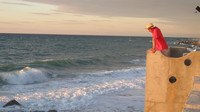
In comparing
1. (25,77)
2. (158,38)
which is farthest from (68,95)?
(25,77)

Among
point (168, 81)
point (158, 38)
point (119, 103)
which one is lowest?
point (119, 103)

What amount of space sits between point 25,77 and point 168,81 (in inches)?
531

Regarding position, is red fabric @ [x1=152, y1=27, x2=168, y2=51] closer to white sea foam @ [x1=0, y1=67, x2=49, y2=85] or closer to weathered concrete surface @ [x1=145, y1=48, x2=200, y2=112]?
weathered concrete surface @ [x1=145, y1=48, x2=200, y2=112]

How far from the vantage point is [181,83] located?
225 inches

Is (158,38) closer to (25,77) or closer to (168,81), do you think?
(168,81)

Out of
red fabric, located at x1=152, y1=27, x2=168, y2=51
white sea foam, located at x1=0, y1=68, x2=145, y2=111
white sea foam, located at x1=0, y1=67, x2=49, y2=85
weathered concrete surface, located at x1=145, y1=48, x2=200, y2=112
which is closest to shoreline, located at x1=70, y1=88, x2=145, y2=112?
white sea foam, located at x1=0, y1=68, x2=145, y2=111

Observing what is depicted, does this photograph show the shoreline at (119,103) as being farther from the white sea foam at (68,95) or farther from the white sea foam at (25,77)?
the white sea foam at (25,77)

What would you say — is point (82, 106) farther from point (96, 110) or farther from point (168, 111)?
point (168, 111)

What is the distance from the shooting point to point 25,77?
56.6ft

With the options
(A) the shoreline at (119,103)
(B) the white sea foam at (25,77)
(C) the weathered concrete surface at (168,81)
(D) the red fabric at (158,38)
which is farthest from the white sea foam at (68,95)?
(D) the red fabric at (158,38)

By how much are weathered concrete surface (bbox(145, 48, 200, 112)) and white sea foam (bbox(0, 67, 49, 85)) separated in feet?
38.9

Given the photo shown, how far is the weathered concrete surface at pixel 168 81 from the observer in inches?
221

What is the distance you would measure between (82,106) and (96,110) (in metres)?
0.84

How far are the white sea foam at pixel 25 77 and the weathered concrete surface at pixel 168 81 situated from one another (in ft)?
38.9
